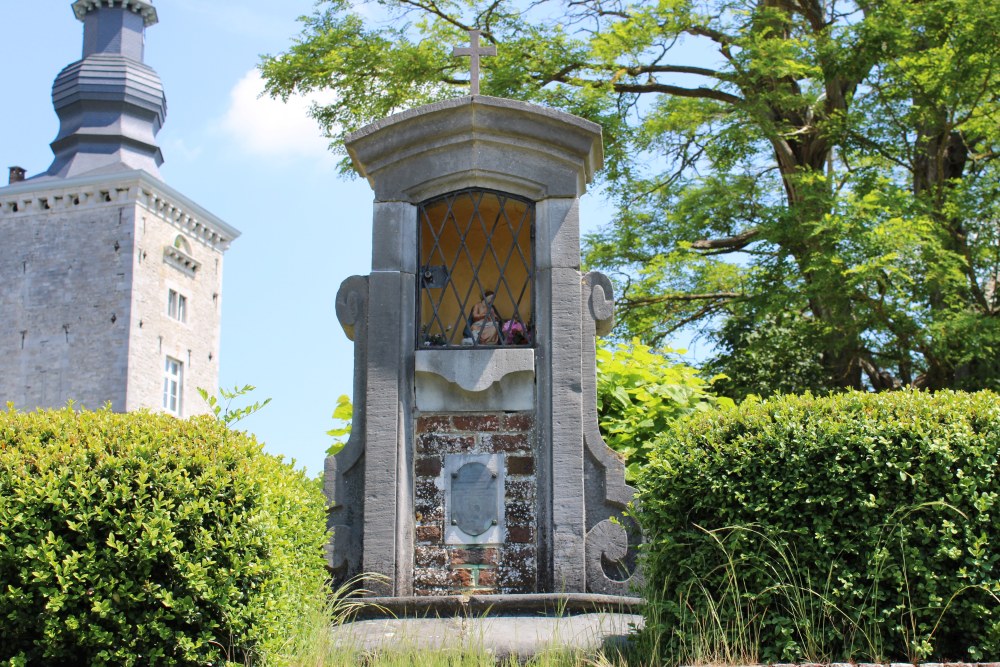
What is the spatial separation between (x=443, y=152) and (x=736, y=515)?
301 centimetres

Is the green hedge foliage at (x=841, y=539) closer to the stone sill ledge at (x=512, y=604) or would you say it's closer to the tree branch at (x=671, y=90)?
the stone sill ledge at (x=512, y=604)

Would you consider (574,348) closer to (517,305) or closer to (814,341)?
(517,305)

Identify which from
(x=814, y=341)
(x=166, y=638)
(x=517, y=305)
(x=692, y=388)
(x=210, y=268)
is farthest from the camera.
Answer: (x=210, y=268)

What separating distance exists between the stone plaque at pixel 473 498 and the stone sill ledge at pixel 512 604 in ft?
1.78

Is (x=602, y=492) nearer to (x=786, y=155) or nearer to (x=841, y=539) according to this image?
(x=841, y=539)

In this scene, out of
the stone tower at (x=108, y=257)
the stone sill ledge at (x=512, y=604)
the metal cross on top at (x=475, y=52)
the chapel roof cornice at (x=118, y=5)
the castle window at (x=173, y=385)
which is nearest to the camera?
the stone sill ledge at (x=512, y=604)

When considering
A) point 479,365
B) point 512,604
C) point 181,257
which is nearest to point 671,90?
point 479,365

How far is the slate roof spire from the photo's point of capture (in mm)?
40594

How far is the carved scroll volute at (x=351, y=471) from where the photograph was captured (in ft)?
19.5

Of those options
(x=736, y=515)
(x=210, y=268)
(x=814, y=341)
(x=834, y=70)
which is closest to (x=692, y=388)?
(x=736, y=515)

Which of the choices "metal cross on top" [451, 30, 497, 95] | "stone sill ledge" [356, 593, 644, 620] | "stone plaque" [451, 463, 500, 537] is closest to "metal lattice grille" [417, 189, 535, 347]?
"metal cross on top" [451, 30, 497, 95]

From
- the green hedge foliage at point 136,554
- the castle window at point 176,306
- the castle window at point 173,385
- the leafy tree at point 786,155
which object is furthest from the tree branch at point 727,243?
Answer: the castle window at point 176,306

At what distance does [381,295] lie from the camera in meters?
6.20

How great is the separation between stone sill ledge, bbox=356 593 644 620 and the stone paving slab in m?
0.08
